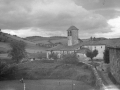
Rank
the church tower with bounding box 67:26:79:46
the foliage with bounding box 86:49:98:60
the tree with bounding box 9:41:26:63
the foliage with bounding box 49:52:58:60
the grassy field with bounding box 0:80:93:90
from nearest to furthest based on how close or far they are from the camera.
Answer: the grassy field with bounding box 0:80:93:90 < the foliage with bounding box 86:49:98:60 < the tree with bounding box 9:41:26:63 < the foliage with bounding box 49:52:58:60 < the church tower with bounding box 67:26:79:46

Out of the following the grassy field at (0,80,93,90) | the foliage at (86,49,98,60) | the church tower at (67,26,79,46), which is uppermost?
the church tower at (67,26,79,46)

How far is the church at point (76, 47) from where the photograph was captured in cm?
6806

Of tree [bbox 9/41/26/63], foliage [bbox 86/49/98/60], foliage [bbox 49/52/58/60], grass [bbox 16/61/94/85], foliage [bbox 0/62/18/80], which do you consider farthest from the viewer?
foliage [bbox 49/52/58/60]

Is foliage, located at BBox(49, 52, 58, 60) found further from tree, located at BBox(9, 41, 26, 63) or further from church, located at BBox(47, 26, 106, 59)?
tree, located at BBox(9, 41, 26, 63)

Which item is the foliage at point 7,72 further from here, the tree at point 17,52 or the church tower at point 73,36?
the church tower at point 73,36

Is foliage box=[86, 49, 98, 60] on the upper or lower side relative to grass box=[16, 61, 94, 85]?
upper

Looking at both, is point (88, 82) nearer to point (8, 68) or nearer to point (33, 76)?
point (33, 76)

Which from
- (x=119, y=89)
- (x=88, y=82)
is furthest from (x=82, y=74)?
(x=119, y=89)

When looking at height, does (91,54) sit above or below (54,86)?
above

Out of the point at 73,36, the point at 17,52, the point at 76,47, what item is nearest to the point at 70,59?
the point at 76,47

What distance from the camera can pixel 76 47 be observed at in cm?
7662

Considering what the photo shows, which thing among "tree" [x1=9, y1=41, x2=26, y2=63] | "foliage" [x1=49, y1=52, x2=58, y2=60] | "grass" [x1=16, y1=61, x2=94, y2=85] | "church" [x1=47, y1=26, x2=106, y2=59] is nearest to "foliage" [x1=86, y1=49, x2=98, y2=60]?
"church" [x1=47, y1=26, x2=106, y2=59]

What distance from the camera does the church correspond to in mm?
68062

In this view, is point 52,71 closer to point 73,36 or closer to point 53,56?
point 53,56
